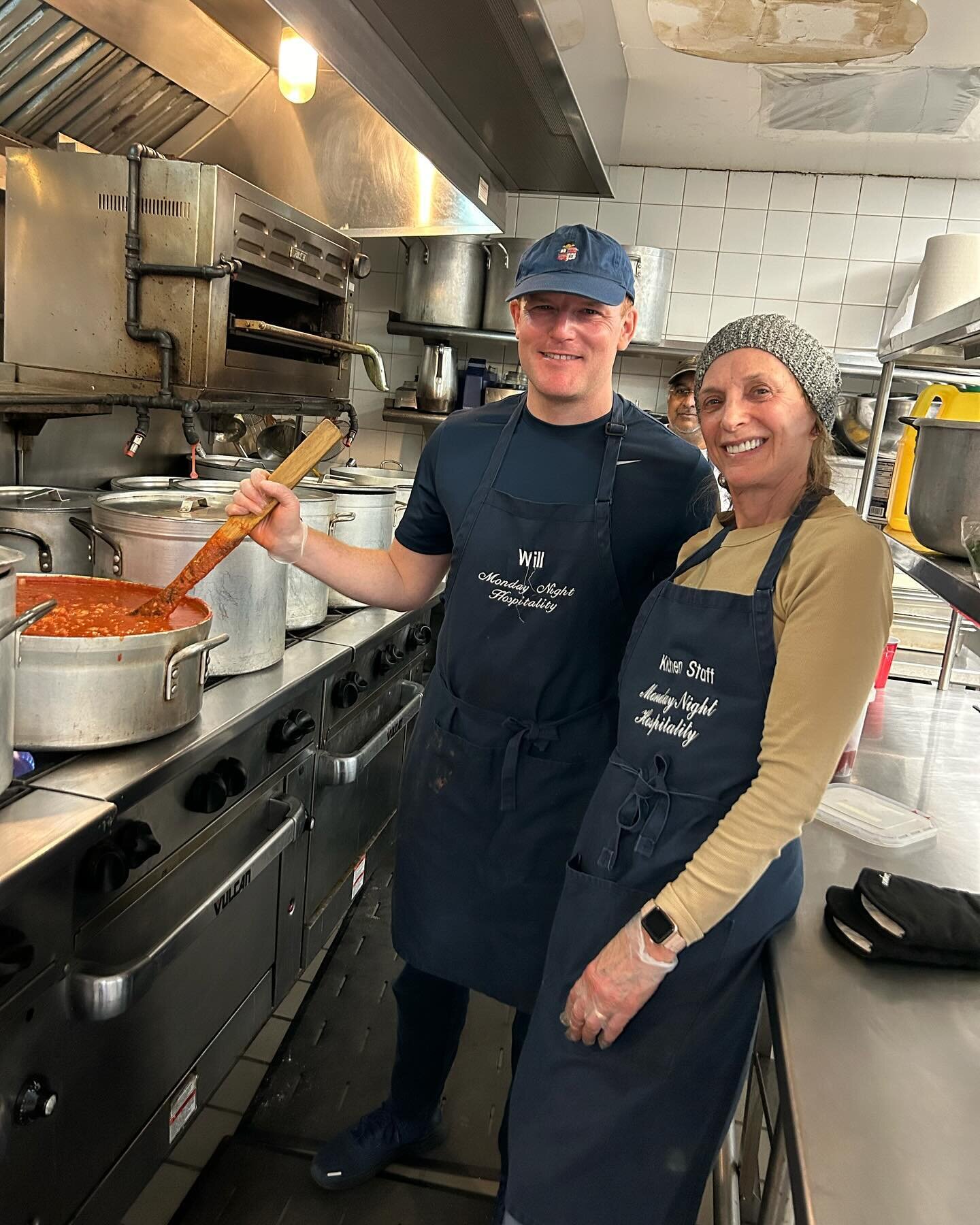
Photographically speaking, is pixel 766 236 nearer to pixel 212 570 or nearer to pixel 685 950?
pixel 212 570

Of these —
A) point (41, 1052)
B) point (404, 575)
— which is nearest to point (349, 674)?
point (404, 575)

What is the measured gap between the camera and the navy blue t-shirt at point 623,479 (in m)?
1.53

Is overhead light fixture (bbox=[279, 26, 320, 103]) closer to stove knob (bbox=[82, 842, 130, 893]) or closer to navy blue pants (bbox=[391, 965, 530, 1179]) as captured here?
stove knob (bbox=[82, 842, 130, 893])

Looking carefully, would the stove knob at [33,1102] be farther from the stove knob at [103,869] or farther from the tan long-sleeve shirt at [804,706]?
the tan long-sleeve shirt at [804,706]

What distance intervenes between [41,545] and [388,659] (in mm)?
946

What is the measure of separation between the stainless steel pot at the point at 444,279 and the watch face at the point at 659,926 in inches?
138

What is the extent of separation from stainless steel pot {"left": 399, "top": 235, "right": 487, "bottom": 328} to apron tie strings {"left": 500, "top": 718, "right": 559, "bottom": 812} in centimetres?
303

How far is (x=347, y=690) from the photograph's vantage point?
1986 mm

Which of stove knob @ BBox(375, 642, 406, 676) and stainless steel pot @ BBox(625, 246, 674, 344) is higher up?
stainless steel pot @ BBox(625, 246, 674, 344)

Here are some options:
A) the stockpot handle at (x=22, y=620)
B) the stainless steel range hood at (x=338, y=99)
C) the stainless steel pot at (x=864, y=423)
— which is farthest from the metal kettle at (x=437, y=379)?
the stockpot handle at (x=22, y=620)

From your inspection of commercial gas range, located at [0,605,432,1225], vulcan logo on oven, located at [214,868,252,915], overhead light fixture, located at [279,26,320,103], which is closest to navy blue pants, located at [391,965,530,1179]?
commercial gas range, located at [0,605,432,1225]

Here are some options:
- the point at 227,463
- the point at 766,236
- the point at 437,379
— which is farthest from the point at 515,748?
the point at 766,236

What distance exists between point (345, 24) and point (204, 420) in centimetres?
156

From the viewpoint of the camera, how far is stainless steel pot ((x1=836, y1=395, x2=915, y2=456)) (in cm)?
392
